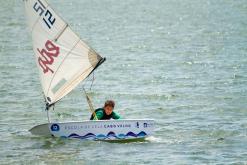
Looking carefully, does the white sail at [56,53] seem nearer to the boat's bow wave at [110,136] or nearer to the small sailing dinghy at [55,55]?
the small sailing dinghy at [55,55]

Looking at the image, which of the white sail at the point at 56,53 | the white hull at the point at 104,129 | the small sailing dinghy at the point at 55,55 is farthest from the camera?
the white sail at the point at 56,53

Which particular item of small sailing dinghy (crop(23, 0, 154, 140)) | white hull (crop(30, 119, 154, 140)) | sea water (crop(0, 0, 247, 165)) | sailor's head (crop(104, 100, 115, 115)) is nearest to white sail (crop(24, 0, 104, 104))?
small sailing dinghy (crop(23, 0, 154, 140))

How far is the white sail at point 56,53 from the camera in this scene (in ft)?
111

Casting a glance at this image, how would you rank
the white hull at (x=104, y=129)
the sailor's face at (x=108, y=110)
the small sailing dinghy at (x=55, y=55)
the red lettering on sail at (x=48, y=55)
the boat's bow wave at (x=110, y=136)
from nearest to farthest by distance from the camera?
the white hull at (x=104, y=129)
the boat's bow wave at (x=110, y=136)
the sailor's face at (x=108, y=110)
the small sailing dinghy at (x=55, y=55)
the red lettering on sail at (x=48, y=55)

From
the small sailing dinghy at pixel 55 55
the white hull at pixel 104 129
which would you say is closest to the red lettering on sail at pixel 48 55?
the small sailing dinghy at pixel 55 55

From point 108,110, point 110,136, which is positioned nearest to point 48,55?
point 108,110

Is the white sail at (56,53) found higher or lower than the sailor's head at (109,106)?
higher

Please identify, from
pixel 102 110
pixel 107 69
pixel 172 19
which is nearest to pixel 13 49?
pixel 107 69

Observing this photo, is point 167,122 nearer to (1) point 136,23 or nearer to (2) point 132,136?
(2) point 132,136

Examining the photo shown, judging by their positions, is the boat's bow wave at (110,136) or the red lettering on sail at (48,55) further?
the red lettering on sail at (48,55)

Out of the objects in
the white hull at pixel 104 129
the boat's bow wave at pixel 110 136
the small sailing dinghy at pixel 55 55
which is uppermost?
the small sailing dinghy at pixel 55 55

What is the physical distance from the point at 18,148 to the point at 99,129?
139 inches

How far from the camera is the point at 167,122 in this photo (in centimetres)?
3919

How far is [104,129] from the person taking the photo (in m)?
32.6
